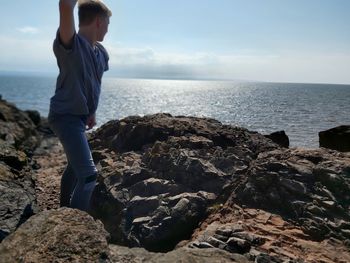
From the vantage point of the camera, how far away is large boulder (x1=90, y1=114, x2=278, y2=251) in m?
5.50

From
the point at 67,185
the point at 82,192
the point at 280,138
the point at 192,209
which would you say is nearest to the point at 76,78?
the point at 82,192

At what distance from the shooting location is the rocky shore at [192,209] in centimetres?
372

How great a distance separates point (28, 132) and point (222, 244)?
20305mm

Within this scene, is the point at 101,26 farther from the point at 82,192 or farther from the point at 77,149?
the point at 82,192

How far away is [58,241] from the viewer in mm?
3502

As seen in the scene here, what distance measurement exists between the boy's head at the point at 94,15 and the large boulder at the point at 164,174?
2795 millimetres

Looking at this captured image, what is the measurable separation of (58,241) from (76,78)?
75.6 inches

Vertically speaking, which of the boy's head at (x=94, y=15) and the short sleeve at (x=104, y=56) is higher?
the boy's head at (x=94, y=15)

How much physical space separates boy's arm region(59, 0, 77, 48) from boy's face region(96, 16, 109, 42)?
23.6 inches

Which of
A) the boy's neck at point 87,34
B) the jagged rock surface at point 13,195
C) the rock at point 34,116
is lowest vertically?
the rock at point 34,116

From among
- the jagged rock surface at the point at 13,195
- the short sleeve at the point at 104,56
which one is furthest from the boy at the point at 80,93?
the jagged rock surface at the point at 13,195

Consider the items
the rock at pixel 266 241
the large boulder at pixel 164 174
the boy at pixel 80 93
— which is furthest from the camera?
the large boulder at pixel 164 174

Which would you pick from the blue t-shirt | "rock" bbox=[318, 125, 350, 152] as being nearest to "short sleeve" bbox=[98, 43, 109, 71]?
the blue t-shirt

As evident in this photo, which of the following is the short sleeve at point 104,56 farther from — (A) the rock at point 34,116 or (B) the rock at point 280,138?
(A) the rock at point 34,116
